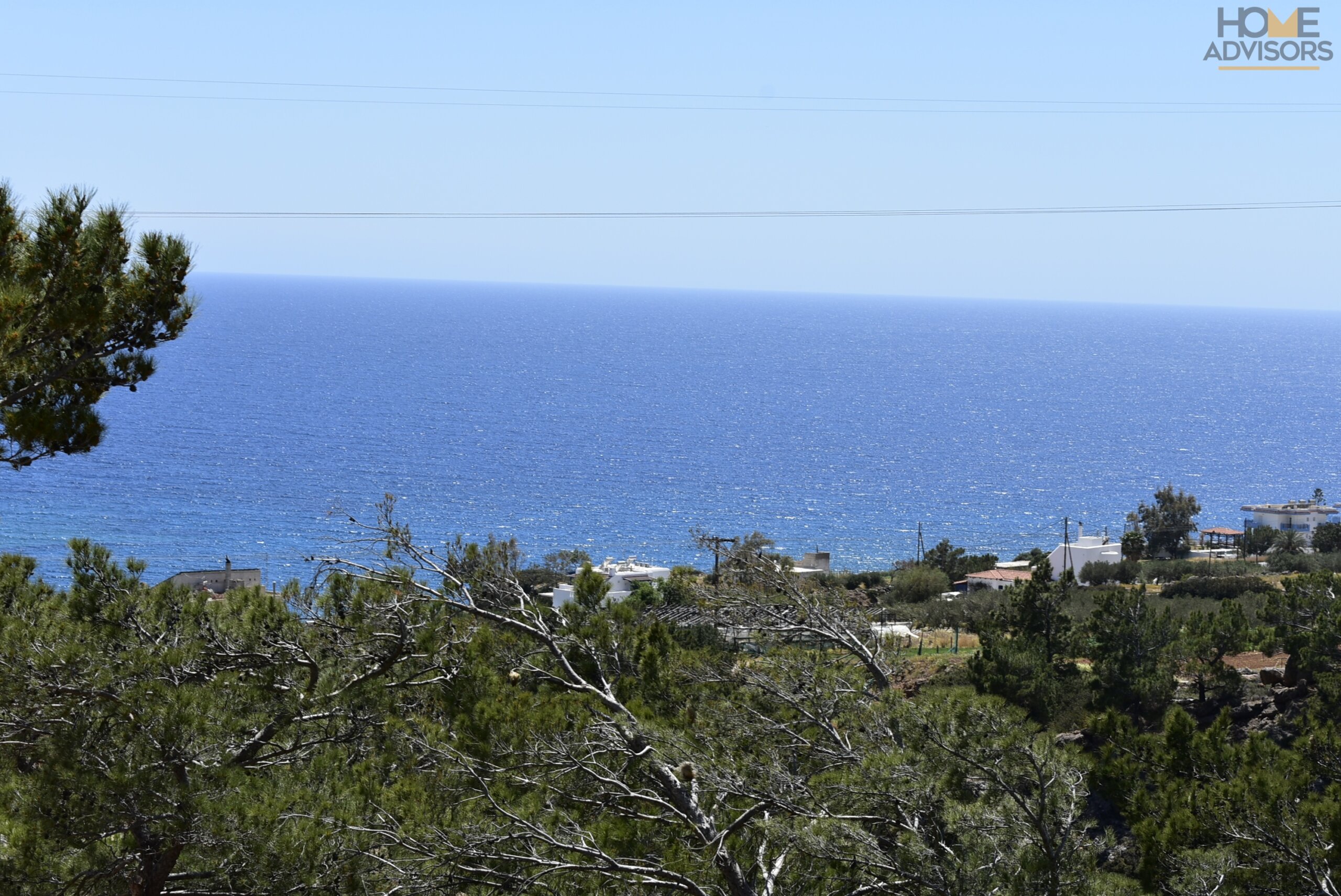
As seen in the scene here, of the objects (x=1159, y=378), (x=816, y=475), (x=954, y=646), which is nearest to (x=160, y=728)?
(x=954, y=646)

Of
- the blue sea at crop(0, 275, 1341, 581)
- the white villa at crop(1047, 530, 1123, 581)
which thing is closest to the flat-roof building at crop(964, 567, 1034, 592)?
the white villa at crop(1047, 530, 1123, 581)

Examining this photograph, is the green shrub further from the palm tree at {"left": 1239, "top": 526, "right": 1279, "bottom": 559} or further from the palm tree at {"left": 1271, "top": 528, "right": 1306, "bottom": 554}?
the palm tree at {"left": 1239, "top": 526, "right": 1279, "bottom": 559}

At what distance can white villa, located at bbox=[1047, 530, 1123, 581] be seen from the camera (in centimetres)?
3881

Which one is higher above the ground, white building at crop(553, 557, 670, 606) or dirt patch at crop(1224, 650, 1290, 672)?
dirt patch at crop(1224, 650, 1290, 672)

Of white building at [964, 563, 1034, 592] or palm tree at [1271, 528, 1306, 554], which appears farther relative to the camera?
palm tree at [1271, 528, 1306, 554]

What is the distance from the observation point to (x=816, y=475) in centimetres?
6875

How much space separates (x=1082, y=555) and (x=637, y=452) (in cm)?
3765

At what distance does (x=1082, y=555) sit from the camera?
4047cm

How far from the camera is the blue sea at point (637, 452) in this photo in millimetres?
50875

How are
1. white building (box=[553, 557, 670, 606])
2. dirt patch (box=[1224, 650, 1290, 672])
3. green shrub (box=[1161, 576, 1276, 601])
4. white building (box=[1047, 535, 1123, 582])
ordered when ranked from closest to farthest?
1. dirt patch (box=[1224, 650, 1290, 672])
2. green shrub (box=[1161, 576, 1276, 601])
3. white building (box=[553, 557, 670, 606])
4. white building (box=[1047, 535, 1123, 582])

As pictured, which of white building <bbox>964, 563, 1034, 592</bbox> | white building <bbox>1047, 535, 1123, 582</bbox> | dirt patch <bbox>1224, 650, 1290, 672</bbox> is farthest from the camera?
white building <bbox>1047, 535, 1123, 582</bbox>

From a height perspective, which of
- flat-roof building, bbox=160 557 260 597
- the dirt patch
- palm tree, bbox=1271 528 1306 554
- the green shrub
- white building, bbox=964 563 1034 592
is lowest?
white building, bbox=964 563 1034 592

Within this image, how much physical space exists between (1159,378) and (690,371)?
56.3 meters

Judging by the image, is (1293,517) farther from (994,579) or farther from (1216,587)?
(1216,587)
